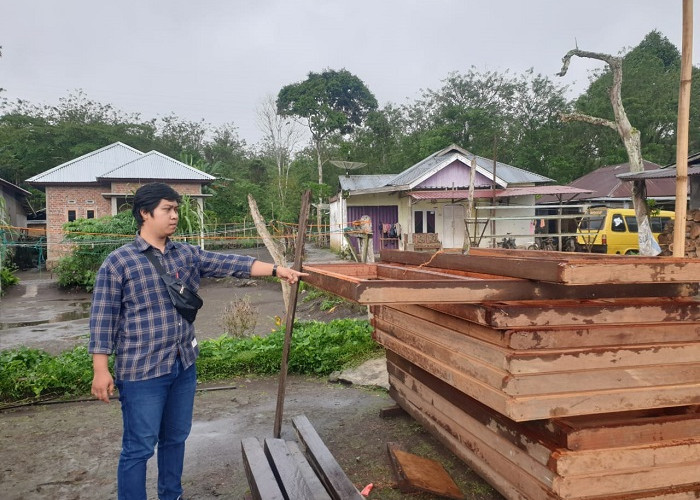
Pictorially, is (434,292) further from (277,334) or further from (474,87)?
(474,87)

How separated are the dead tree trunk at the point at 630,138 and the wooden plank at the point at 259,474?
9863 mm

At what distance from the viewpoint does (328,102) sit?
45.8m

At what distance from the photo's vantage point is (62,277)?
18141 mm

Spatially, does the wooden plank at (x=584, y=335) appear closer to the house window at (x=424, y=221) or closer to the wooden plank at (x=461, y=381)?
the wooden plank at (x=461, y=381)

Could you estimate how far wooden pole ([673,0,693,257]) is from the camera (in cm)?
383

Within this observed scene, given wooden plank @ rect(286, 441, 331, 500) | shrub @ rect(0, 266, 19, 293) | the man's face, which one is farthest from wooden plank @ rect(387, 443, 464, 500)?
shrub @ rect(0, 266, 19, 293)

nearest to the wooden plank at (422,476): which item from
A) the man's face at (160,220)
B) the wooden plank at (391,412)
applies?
the wooden plank at (391,412)

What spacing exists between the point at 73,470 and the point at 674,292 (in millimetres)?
4078

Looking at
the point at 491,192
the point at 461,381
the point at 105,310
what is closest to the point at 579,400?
the point at 461,381

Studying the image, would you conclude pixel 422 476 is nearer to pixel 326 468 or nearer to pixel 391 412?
pixel 326 468

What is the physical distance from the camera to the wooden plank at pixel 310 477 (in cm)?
257

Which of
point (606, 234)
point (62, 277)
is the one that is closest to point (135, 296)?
point (606, 234)

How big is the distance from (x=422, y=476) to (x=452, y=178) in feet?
59.6

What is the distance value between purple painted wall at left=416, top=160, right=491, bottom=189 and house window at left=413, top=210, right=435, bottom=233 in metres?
1.48
